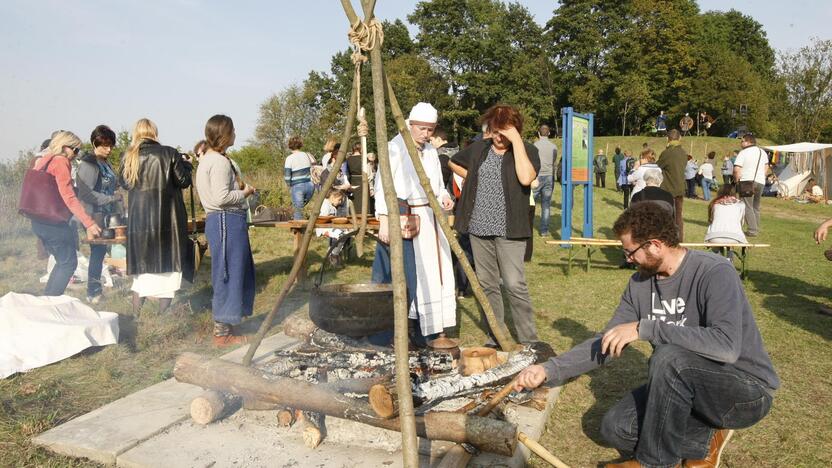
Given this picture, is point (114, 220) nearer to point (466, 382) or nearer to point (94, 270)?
point (94, 270)

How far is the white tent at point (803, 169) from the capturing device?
862 inches

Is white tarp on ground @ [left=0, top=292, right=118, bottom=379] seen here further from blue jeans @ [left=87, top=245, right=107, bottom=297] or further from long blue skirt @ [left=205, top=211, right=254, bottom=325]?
blue jeans @ [left=87, top=245, right=107, bottom=297]

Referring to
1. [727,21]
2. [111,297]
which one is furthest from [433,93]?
[111,297]

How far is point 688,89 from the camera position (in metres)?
50.5

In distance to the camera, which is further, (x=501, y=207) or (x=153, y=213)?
(x=153, y=213)

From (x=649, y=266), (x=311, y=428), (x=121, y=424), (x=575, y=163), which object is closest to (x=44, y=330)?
(x=121, y=424)

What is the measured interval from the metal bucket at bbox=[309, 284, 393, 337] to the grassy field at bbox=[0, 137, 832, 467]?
4.23 feet

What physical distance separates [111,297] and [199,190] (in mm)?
2793

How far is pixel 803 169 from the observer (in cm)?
2317

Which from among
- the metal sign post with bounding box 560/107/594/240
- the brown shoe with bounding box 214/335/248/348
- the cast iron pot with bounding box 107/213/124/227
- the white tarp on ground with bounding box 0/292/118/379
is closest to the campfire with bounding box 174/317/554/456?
the brown shoe with bounding box 214/335/248/348

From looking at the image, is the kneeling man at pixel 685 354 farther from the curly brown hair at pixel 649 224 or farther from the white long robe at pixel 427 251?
the white long robe at pixel 427 251

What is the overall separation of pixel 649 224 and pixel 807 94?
41262 millimetres

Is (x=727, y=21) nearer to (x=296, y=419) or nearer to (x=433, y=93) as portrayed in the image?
(x=433, y=93)

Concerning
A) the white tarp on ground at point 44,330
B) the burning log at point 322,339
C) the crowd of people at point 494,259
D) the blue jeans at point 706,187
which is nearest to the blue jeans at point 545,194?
the crowd of people at point 494,259
